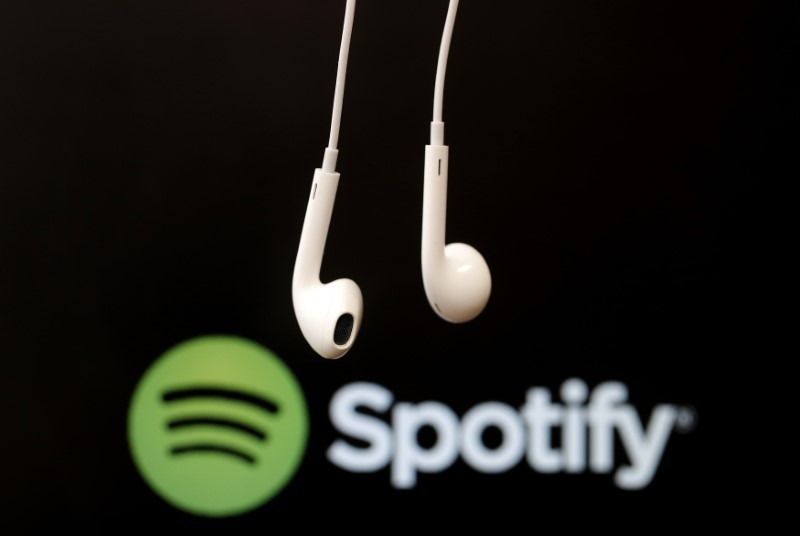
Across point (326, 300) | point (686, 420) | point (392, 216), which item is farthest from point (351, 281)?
point (686, 420)

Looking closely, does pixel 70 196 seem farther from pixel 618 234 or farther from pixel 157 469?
pixel 618 234

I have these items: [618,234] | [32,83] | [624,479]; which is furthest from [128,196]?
[624,479]

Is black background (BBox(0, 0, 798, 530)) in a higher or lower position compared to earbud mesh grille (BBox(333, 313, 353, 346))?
higher

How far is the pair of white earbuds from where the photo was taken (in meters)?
1.10

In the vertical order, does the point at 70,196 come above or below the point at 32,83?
below

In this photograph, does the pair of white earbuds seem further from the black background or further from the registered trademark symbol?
the registered trademark symbol

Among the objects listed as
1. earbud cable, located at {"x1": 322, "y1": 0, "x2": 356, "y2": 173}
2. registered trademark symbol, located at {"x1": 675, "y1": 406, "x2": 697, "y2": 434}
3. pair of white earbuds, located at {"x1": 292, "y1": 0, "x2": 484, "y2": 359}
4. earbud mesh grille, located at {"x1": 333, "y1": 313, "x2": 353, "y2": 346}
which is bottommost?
earbud mesh grille, located at {"x1": 333, "y1": 313, "x2": 353, "y2": 346}

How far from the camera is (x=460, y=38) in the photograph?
11.3 ft

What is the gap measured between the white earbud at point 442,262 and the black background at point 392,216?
2.35 m

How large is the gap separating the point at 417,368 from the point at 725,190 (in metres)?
1.28

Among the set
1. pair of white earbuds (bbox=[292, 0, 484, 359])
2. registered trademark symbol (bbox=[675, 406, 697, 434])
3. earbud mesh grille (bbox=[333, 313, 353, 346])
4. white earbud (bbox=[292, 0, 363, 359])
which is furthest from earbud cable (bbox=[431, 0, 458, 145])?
registered trademark symbol (bbox=[675, 406, 697, 434])

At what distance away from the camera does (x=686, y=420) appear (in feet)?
11.9

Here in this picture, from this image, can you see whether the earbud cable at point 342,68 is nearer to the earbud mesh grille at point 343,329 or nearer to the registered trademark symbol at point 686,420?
the earbud mesh grille at point 343,329

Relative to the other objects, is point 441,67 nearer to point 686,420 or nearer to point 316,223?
point 316,223
